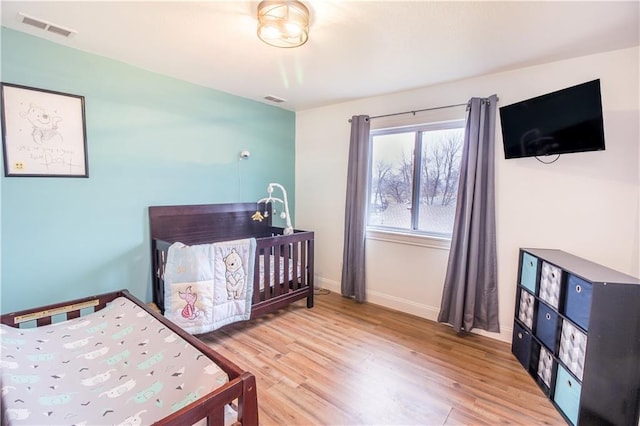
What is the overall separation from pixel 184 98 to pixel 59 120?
1016 mm

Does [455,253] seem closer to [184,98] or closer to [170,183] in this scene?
→ [170,183]

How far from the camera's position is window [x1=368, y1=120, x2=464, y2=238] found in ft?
9.59

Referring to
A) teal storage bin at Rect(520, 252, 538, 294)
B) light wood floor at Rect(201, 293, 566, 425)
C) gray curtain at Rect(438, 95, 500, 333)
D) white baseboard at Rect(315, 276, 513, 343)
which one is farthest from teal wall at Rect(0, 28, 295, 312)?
teal storage bin at Rect(520, 252, 538, 294)

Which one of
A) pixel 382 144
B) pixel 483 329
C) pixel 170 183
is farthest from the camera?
pixel 382 144

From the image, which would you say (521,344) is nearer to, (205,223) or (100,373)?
(100,373)

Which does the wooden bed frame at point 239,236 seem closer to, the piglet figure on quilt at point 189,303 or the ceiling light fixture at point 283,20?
Answer: the piglet figure on quilt at point 189,303

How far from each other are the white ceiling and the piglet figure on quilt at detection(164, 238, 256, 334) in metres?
1.50

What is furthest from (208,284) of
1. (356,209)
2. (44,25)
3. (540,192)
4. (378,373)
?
(540,192)

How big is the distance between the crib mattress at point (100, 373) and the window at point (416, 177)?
2.46 meters

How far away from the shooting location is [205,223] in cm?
310

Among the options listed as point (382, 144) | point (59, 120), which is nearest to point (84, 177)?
point (59, 120)

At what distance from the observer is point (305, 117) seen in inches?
156

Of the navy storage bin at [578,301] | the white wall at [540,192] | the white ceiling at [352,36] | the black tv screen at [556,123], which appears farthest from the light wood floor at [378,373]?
the white ceiling at [352,36]

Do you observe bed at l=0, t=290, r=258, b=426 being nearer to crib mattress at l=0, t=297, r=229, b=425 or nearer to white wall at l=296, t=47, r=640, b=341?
crib mattress at l=0, t=297, r=229, b=425
